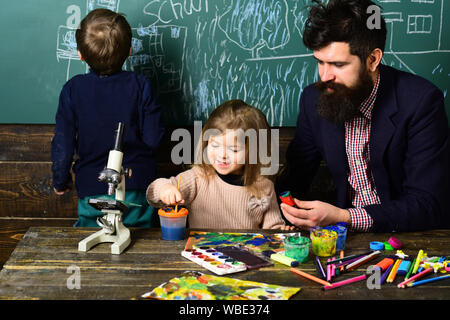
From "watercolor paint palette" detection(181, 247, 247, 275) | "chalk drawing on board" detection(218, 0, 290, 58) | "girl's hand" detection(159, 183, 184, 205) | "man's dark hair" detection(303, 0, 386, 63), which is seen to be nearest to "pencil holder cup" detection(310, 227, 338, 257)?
"watercolor paint palette" detection(181, 247, 247, 275)

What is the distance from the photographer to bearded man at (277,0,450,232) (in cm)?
210

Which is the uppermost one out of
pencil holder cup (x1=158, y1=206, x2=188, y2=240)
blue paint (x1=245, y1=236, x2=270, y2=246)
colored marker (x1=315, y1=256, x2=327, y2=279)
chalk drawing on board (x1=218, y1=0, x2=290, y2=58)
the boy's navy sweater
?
chalk drawing on board (x1=218, y1=0, x2=290, y2=58)

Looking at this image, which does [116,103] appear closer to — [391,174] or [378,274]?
[391,174]

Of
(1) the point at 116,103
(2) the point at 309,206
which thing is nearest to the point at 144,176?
(1) the point at 116,103

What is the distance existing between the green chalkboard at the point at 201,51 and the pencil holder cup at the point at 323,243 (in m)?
1.24

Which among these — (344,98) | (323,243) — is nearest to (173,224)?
(323,243)

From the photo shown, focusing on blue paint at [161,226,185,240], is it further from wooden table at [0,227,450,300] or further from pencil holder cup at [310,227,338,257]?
pencil holder cup at [310,227,338,257]

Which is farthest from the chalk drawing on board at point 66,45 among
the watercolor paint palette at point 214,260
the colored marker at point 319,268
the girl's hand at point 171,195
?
the colored marker at point 319,268

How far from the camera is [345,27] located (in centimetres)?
216

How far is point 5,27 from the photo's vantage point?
2.65m

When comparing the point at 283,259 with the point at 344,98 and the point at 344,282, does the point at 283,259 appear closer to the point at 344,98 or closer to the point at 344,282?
the point at 344,282

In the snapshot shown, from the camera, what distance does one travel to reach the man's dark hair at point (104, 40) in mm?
2346

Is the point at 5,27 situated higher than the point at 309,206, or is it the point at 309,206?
the point at 5,27
